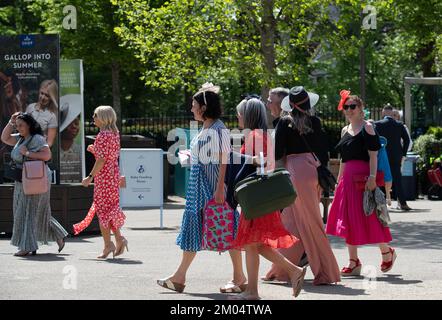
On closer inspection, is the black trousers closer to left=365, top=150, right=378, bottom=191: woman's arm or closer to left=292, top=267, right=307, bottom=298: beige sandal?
left=365, top=150, right=378, bottom=191: woman's arm

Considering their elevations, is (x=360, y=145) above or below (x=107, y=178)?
above

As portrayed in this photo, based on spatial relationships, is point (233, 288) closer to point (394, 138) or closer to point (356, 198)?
point (356, 198)

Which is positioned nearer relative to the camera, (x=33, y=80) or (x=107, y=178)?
(x=107, y=178)

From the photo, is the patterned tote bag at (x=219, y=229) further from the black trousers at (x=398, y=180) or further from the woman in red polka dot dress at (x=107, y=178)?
the black trousers at (x=398, y=180)

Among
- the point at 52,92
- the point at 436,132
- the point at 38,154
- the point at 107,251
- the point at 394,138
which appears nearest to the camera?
the point at 107,251

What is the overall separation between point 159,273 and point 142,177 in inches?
248

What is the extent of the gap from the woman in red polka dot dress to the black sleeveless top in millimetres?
2919

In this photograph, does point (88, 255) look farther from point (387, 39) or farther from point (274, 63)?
point (387, 39)

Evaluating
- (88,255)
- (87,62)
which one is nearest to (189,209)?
(88,255)

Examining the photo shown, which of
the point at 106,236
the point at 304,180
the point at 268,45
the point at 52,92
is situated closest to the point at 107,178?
the point at 106,236

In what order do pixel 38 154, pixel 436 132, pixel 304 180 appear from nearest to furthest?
1. pixel 304 180
2. pixel 38 154
3. pixel 436 132

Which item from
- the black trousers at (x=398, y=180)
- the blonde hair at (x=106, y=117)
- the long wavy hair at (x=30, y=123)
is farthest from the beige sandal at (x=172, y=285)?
the black trousers at (x=398, y=180)

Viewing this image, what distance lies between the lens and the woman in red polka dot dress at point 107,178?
1331cm

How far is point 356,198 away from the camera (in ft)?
38.5
